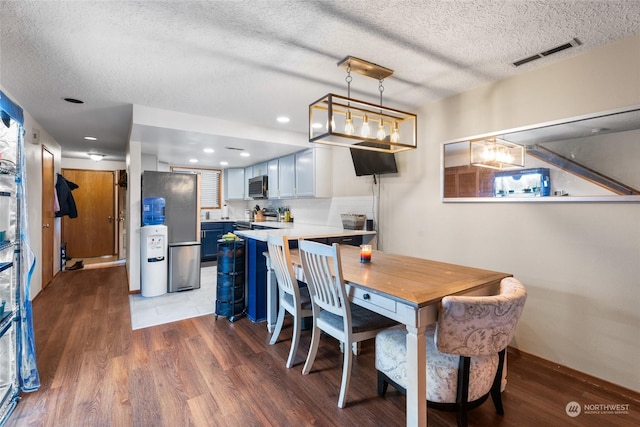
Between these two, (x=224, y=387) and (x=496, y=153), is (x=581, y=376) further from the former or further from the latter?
(x=224, y=387)

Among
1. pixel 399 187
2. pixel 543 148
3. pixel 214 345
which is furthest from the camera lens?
pixel 399 187

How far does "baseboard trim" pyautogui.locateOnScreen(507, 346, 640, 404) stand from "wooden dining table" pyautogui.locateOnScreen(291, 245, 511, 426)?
1110mm

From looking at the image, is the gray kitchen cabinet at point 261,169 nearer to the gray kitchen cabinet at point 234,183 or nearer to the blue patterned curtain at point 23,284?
the gray kitchen cabinet at point 234,183

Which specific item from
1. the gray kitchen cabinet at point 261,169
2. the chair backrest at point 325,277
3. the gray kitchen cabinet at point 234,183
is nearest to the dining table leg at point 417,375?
the chair backrest at point 325,277

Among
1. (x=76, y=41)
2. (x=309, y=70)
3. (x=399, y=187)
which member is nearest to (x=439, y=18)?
(x=309, y=70)

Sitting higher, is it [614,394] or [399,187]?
[399,187]

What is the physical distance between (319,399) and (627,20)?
302 centimetres

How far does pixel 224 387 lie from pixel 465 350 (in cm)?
160

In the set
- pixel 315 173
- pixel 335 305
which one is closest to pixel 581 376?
pixel 335 305

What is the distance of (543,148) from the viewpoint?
2451 millimetres

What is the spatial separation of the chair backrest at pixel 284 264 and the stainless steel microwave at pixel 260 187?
341 cm

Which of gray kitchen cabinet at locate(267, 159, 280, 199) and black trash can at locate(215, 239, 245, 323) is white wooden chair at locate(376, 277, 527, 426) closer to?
black trash can at locate(215, 239, 245, 323)

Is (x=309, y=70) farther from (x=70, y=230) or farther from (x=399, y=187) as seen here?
(x=70, y=230)

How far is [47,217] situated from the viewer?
Result: 447cm
